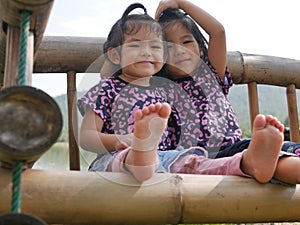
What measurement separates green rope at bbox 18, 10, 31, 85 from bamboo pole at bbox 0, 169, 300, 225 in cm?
17

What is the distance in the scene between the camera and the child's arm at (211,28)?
50.8 inches

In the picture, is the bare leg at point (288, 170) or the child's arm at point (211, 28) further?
the child's arm at point (211, 28)

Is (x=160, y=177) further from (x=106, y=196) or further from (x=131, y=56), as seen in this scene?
(x=131, y=56)

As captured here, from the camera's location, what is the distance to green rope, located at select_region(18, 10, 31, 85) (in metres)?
0.56

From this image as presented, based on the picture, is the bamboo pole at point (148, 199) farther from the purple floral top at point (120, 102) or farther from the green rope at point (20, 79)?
the purple floral top at point (120, 102)

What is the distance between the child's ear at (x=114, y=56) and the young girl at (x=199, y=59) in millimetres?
144

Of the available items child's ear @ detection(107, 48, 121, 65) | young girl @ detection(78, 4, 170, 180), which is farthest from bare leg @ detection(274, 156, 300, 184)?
child's ear @ detection(107, 48, 121, 65)

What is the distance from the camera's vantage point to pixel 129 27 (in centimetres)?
120

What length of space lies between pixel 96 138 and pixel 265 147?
40 cm

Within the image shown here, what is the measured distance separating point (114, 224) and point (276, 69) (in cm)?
98

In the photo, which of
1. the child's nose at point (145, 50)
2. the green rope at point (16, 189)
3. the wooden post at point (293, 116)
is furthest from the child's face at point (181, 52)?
the green rope at point (16, 189)

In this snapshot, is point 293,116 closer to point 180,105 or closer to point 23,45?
point 180,105

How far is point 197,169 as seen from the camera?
3.12 feet

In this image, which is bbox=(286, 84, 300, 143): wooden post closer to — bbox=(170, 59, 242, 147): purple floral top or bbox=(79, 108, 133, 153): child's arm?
bbox=(170, 59, 242, 147): purple floral top
